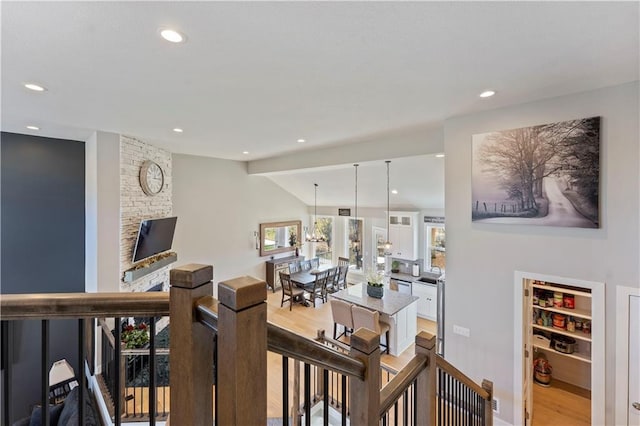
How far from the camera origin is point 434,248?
24.6ft

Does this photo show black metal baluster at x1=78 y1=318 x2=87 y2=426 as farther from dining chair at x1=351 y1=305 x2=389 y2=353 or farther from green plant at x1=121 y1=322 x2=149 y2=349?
dining chair at x1=351 y1=305 x2=389 y2=353

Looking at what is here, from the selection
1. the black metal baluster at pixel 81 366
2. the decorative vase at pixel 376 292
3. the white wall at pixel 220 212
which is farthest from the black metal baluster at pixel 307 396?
the white wall at pixel 220 212

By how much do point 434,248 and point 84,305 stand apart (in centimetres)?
766

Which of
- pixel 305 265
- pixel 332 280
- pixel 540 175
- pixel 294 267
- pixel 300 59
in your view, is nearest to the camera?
pixel 300 59

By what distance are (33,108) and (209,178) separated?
3.74 m

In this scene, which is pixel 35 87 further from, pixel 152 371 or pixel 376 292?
pixel 376 292

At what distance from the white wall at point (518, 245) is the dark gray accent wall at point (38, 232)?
5.58 meters

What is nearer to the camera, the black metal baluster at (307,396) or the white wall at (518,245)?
the black metal baluster at (307,396)

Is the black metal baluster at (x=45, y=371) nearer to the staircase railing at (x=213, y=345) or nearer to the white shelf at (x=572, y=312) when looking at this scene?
the staircase railing at (x=213, y=345)

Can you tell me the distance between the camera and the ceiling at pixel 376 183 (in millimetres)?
5641

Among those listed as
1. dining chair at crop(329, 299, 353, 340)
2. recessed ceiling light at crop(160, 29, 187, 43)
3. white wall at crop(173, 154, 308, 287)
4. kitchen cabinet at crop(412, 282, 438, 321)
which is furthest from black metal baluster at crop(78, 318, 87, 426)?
kitchen cabinet at crop(412, 282, 438, 321)

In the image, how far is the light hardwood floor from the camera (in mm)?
3511

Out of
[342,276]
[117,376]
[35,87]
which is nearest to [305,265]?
[342,276]

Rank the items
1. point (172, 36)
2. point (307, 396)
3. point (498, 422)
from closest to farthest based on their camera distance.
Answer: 1. point (307, 396)
2. point (172, 36)
3. point (498, 422)
